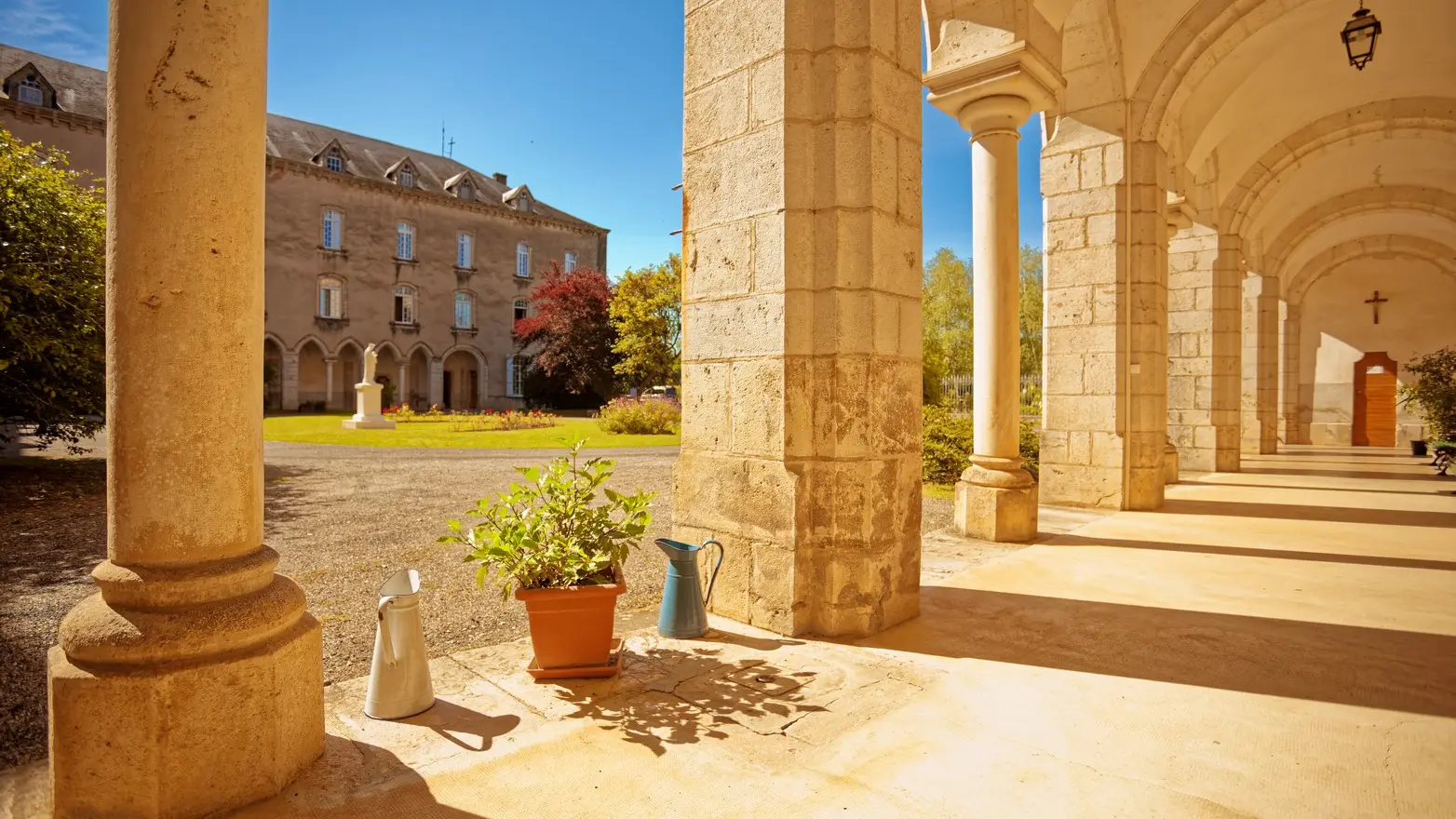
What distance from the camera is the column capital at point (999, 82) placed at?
5.38 m

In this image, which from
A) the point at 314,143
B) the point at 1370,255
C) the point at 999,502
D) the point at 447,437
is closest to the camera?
the point at 999,502

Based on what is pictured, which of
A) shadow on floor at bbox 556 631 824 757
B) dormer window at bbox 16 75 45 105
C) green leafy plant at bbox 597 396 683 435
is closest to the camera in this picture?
shadow on floor at bbox 556 631 824 757

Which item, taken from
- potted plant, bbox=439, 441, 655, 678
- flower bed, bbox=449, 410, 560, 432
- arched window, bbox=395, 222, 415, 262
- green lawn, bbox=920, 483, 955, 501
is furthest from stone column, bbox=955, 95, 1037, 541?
arched window, bbox=395, 222, 415, 262

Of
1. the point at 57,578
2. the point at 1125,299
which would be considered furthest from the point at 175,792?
the point at 1125,299

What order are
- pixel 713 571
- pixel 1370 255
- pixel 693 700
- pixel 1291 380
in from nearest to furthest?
1. pixel 693 700
2. pixel 713 571
3. pixel 1370 255
4. pixel 1291 380

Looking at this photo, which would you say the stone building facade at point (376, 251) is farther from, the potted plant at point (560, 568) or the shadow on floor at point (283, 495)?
the potted plant at point (560, 568)

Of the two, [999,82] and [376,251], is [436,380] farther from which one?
[999,82]

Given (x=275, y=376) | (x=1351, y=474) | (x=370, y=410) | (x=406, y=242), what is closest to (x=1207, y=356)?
(x=1351, y=474)

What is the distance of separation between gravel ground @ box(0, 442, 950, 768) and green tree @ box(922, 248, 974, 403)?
19310 mm

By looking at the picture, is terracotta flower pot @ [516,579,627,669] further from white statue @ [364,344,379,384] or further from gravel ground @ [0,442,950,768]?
white statue @ [364,344,379,384]

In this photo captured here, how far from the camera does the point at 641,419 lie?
58.2ft

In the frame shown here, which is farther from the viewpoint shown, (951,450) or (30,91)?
(30,91)

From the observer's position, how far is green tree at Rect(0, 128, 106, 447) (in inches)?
268

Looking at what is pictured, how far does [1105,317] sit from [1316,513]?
2.97 metres
